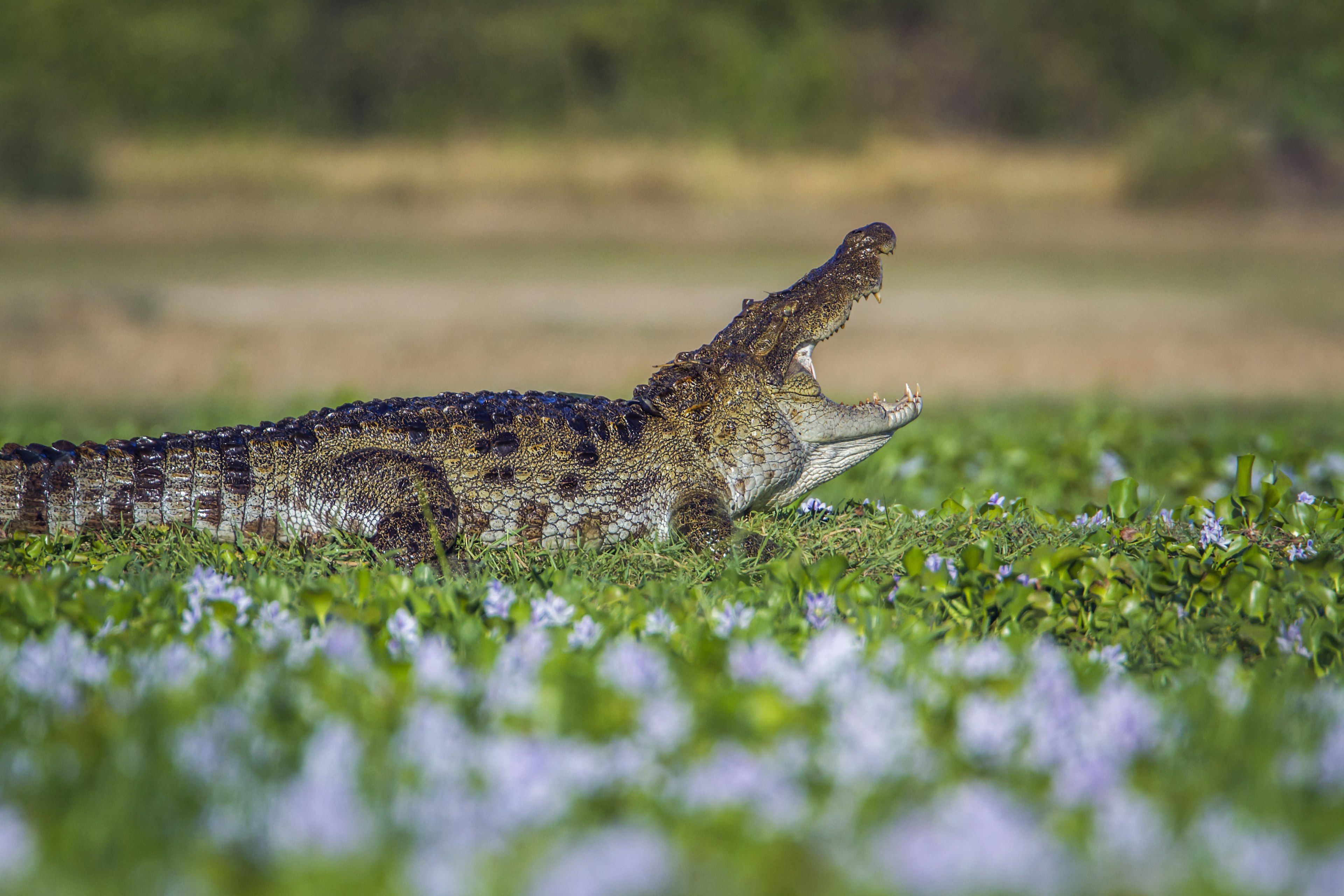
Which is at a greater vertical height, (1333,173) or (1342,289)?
(1333,173)

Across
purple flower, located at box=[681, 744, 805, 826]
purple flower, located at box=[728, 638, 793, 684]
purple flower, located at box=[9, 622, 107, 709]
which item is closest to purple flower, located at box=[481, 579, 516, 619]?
purple flower, located at box=[728, 638, 793, 684]

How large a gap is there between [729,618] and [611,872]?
57.1 inches

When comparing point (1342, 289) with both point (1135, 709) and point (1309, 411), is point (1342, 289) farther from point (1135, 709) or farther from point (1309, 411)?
point (1135, 709)

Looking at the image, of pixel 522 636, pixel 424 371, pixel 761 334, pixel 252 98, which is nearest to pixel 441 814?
pixel 522 636

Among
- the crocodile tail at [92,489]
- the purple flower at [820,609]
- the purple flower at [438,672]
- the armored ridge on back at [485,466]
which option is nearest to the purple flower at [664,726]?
the purple flower at [438,672]

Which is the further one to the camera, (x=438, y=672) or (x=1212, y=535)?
(x=1212, y=535)

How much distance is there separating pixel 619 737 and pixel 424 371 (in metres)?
9.01

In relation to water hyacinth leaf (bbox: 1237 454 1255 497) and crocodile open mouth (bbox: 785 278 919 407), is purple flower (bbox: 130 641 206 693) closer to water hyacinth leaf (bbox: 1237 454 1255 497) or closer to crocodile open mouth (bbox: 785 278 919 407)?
crocodile open mouth (bbox: 785 278 919 407)

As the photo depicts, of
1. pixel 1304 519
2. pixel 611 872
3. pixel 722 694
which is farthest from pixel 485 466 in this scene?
pixel 1304 519

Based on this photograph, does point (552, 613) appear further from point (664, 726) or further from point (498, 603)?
point (664, 726)

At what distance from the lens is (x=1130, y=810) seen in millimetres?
1749

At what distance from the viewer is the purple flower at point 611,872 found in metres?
1.44

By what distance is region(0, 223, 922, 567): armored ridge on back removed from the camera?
12.6ft

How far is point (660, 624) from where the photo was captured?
2836 millimetres
